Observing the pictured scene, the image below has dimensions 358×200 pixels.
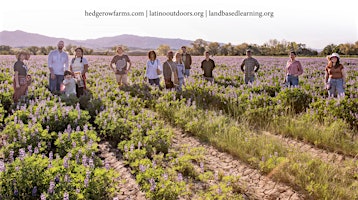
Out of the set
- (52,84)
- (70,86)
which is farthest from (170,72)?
(52,84)

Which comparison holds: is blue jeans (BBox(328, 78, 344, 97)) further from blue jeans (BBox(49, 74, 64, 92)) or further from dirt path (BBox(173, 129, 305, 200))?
blue jeans (BBox(49, 74, 64, 92))

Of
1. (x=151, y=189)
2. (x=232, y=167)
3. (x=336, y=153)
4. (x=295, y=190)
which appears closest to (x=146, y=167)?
(x=151, y=189)

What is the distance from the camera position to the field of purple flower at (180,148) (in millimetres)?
4305

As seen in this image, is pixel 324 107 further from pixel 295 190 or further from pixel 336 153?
pixel 295 190

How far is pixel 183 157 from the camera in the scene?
5605mm

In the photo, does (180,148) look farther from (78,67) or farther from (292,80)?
(292,80)

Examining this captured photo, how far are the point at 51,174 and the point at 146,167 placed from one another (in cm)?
137

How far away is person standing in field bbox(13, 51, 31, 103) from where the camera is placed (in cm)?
930

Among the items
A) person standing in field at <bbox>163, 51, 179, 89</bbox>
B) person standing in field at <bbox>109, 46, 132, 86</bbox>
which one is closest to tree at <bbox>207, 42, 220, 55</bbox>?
person standing in field at <bbox>109, 46, 132, 86</bbox>

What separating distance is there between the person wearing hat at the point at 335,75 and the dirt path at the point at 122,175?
6.89 metres

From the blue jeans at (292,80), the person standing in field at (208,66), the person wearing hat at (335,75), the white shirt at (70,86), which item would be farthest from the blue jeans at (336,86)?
the white shirt at (70,86)

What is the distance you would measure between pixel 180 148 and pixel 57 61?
5.65 m

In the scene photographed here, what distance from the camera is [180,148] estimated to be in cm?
675

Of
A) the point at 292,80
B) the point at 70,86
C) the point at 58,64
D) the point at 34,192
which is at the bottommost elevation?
the point at 34,192
